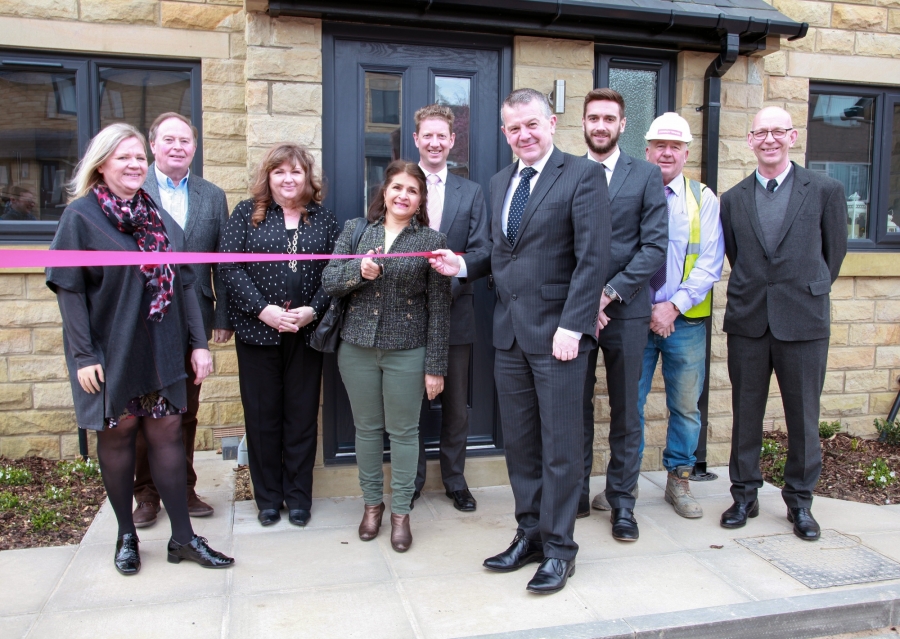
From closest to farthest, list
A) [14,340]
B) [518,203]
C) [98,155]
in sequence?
[98,155] < [518,203] < [14,340]

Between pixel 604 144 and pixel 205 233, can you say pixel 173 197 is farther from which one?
pixel 604 144

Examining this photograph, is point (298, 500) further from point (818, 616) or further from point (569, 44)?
point (569, 44)

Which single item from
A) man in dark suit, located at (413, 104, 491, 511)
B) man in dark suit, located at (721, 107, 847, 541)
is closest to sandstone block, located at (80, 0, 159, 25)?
man in dark suit, located at (413, 104, 491, 511)

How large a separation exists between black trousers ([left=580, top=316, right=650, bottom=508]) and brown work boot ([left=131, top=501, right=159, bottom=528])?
2321 millimetres

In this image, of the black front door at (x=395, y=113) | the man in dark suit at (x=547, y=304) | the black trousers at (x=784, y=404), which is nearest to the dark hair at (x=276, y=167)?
the black front door at (x=395, y=113)

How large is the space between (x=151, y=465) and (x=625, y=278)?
8.06 feet

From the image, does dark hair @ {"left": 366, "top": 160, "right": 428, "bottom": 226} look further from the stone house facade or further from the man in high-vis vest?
the man in high-vis vest

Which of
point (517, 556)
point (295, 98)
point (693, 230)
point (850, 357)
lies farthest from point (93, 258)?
point (850, 357)

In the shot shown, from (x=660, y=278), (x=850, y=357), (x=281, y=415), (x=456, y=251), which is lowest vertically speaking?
(x=281, y=415)

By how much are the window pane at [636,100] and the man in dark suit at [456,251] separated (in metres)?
1.34

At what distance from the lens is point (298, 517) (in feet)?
13.4

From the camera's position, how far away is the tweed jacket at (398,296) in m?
3.68

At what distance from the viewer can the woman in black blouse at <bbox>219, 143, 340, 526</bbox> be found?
384 centimetres

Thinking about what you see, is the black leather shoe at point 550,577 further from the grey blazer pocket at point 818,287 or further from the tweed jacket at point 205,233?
the tweed jacket at point 205,233
